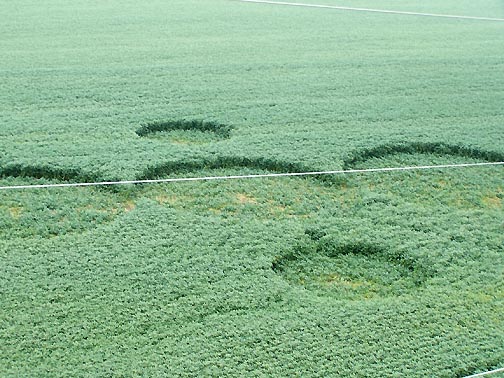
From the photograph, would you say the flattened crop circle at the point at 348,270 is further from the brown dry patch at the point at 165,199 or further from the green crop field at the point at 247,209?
the brown dry patch at the point at 165,199

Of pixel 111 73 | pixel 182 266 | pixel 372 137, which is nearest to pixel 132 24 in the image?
pixel 111 73

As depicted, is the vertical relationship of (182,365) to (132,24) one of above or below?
below

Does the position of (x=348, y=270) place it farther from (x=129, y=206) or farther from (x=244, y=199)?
(x=129, y=206)

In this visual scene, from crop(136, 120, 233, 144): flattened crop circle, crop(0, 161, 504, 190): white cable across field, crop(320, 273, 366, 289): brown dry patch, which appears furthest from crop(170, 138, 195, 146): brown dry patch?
crop(320, 273, 366, 289): brown dry patch

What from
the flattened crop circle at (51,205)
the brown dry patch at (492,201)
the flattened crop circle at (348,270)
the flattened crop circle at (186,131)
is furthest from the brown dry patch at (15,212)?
the brown dry patch at (492,201)

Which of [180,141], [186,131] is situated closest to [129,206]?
[180,141]

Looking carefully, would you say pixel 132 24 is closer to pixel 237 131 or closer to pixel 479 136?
pixel 237 131
